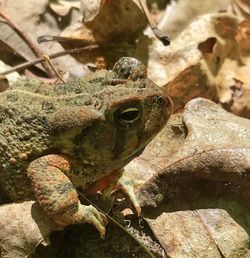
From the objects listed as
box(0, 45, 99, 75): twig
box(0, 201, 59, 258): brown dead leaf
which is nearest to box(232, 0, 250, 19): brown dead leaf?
box(0, 45, 99, 75): twig

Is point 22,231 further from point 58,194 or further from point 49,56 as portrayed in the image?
point 49,56

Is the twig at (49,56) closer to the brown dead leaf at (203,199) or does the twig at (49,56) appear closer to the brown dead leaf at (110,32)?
the brown dead leaf at (110,32)

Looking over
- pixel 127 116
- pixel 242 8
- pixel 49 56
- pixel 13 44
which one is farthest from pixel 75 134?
pixel 242 8

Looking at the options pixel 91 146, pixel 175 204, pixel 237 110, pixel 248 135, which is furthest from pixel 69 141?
pixel 237 110

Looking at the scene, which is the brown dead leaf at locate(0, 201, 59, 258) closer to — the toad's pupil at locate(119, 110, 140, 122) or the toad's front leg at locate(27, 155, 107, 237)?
the toad's front leg at locate(27, 155, 107, 237)

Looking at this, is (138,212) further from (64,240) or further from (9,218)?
(9,218)

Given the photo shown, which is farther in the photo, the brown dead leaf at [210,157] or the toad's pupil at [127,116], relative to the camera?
the brown dead leaf at [210,157]

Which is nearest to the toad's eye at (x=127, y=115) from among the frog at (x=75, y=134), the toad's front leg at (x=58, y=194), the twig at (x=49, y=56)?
the frog at (x=75, y=134)
